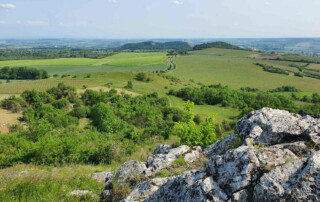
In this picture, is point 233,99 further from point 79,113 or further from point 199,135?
point 199,135

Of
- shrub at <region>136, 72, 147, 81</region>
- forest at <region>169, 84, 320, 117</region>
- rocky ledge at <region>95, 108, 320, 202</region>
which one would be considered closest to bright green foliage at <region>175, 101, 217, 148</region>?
rocky ledge at <region>95, 108, 320, 202</region>

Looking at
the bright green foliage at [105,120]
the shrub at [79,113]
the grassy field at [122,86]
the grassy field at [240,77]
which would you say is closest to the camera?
the bright green foliage at [105,120]

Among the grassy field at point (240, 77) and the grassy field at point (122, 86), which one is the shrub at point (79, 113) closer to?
the grassy field at point (122, 86)

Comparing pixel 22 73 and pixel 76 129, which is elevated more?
pixel 22 73

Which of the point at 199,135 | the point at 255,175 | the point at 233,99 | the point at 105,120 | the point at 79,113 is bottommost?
the point at 233,99

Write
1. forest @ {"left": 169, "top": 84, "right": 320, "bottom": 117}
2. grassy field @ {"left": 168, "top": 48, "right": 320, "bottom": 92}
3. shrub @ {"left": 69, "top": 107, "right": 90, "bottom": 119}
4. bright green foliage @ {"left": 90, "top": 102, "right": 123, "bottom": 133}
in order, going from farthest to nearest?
grassy field @ {"left": 168, "top": 48, "right": 320, "bottom": 92} → forest @ {"left": 169, "top": 84, "right": 320, "bottom": 117} → shrub @ {"left": 69, "top": 107, "right": 90, "bottom": 119} → bright green foliage @ {"left": 90, "top": 102, "right": 123, "bottom": 133}

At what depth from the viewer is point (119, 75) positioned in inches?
4040

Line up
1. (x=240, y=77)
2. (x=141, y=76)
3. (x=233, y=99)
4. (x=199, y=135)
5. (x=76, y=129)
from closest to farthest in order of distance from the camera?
1. (x=199, y=135)
2. (x=76, y=129)
3. (x=233, y=99)
4. (x=141, y=76)
5. (x=240, y=77)

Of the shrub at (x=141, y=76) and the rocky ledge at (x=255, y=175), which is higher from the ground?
the rocky ledge at (x=255, y=175)

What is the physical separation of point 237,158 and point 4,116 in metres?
48.6

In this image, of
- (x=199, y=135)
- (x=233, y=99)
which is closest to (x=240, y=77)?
(x=233, y=99)

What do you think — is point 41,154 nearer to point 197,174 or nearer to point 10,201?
point 10,201

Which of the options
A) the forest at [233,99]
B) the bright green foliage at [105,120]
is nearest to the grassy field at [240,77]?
the forest at [233,99]

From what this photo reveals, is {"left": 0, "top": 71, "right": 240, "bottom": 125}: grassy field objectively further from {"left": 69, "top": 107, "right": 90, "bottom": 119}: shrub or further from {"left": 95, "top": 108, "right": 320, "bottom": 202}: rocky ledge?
{"left": 95, "top": 108, "right": 320, "bottom": 202}: rocky ledge
